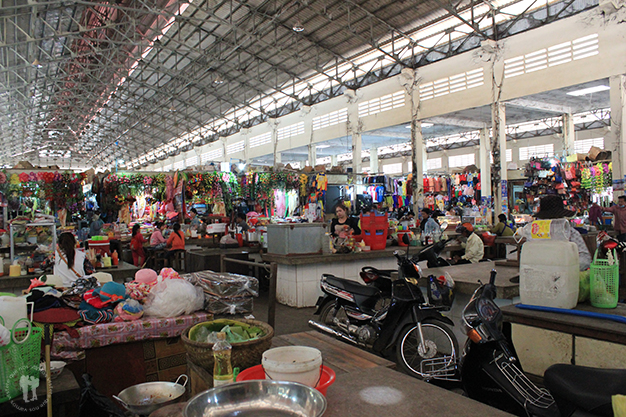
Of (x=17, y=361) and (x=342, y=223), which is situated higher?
(x=342, y=223)

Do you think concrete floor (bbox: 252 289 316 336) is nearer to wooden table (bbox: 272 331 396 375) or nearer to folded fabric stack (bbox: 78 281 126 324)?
folded fabric stack (bbox: 78 281 126 324)

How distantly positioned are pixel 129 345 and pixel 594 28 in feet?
40.1

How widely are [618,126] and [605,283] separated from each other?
9.56 m

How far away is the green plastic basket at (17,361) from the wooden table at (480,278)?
10.9ft

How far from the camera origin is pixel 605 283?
9.80 feet

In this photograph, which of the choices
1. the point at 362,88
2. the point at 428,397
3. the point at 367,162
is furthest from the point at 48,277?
the point at 367,162

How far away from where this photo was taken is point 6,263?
6312 millimetres

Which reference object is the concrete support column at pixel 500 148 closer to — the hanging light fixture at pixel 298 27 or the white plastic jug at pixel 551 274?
the hanging light fixture at pixel 298 27

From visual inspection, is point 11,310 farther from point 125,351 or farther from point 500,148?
point 500,148

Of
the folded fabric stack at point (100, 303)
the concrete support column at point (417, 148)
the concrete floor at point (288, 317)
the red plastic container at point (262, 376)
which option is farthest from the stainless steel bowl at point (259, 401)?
the concrete support column at point (417, 148)

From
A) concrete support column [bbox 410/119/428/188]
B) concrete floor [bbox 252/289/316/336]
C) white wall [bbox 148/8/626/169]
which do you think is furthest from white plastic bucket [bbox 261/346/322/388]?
concrete support column [bbox 410/119/428/188]

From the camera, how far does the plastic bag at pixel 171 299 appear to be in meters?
3.64

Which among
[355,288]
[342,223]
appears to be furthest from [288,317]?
[342,223]

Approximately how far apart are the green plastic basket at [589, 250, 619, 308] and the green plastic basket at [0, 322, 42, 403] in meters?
3.61
